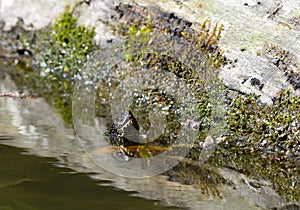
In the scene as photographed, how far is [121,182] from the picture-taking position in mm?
3848

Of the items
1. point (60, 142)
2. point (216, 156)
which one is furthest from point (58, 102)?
point (216, 156)

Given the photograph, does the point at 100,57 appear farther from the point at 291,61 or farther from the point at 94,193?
the point at 94,193

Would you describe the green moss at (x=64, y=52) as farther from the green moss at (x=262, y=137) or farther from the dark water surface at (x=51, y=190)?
the dark water surface at (x=51, y=190)

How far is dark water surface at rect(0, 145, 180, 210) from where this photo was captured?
335 centimetres

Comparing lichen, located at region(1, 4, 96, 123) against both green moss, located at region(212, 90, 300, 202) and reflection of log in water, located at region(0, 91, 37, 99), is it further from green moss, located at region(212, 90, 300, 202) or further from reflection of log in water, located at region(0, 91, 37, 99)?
green moss, located at region(212, 90, 300, 202)

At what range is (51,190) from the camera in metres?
3.57

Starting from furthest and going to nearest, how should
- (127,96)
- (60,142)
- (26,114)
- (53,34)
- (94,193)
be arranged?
(53,34) < (127,96) < (26,114) < (60,142) < (94,193)

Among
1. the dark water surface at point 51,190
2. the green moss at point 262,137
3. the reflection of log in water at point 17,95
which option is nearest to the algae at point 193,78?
the green moss at point 262,137

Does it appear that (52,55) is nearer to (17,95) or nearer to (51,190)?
(17,95)

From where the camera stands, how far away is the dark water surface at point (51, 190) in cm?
335

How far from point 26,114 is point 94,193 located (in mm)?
2382

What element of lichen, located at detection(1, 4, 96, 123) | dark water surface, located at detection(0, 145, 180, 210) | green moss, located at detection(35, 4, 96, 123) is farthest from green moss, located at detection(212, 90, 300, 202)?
green moss, located at detection(35, 4, 96, 123)

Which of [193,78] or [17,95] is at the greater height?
[193,78]

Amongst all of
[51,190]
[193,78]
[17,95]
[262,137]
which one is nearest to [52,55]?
[17,95]
